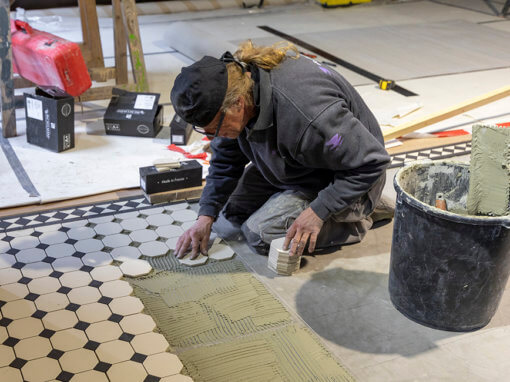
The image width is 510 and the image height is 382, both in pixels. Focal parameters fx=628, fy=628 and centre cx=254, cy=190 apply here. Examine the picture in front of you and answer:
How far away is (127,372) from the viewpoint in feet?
7.08

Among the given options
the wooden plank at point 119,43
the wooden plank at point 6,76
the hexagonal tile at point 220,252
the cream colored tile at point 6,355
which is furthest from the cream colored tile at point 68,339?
the wooden plank at point 119,43

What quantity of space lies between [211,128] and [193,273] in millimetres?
724

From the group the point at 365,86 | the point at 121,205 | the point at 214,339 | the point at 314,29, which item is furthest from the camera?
the point at 314,29

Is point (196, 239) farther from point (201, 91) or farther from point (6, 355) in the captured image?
point (6, 355)

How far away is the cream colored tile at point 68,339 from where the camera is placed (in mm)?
2269

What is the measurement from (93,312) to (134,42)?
276 centimetres

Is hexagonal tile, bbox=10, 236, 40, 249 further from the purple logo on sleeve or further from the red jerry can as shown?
the red jerry can

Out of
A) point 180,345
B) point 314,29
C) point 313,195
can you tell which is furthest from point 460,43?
point 180,345

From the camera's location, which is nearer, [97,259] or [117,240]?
[97,259]

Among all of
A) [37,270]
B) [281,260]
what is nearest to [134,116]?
[37,270]

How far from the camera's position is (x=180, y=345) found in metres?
2.31

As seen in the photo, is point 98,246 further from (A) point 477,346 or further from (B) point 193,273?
(A) point 477,346

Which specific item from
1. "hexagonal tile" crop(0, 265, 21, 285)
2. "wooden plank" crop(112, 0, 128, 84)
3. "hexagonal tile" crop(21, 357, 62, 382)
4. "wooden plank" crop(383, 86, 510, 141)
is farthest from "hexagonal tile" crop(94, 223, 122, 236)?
"wooden plank" crop(112, 0, 128, 84)

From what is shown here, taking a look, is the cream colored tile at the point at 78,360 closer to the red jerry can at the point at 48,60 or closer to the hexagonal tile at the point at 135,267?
the hexagonal tile at the point at 135,267
